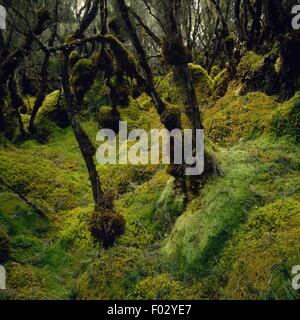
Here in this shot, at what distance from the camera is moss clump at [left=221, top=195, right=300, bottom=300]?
721 centimetres

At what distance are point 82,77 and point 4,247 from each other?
12881 mm

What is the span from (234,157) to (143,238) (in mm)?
3121

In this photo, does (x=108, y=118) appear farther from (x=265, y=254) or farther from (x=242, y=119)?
(x=265, y=254)

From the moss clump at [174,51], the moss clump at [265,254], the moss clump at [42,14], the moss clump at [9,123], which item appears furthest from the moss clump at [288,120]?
the moss clump at [9,123]

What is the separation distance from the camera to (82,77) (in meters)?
22.1

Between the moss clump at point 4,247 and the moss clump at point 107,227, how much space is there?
214 cm

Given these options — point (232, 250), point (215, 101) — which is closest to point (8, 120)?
point (215, 101)

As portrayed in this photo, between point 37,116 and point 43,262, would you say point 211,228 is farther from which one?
point 37,116

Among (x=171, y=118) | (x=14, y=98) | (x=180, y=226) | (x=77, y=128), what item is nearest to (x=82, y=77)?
(x=14, y=98)

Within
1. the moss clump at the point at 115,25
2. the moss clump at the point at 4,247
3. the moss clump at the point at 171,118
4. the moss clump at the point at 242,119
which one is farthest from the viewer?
the moss clump at the point at 115,25

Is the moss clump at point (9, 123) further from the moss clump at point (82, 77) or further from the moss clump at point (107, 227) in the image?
the moss clump at point (107, 227)

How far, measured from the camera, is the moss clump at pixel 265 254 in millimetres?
7215

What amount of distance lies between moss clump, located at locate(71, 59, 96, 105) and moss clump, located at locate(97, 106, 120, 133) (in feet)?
7.19

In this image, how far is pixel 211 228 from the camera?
30.4ft
